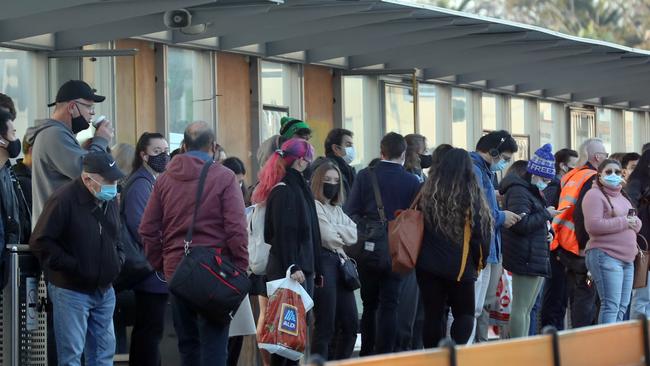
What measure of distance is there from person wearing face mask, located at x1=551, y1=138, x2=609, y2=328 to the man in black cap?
528 cm

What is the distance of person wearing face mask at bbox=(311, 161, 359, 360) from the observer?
984cm

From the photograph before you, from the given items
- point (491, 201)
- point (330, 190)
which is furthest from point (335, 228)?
point (491, 201)

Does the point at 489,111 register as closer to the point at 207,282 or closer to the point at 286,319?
the point at 286,319

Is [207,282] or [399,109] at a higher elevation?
[399,109]

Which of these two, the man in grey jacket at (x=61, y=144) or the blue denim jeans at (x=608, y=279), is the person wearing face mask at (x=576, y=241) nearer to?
the blue denim jeans at (x=608, y=279)

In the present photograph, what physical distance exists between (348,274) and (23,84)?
15.8 ft

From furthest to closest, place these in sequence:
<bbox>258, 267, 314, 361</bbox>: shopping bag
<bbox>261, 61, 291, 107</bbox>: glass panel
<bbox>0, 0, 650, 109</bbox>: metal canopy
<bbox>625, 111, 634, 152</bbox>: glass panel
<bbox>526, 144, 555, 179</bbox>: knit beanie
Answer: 1. <bbox>625, 111, 634, 152</bbox>: glass panel
2. <bbox>261, 61, 291, 107</bbox>: glass panel
3. <bbox>0, 0, 650, 109</bbox>: metal canopy
4. <bbox>526, 144, 555, 179</bbox>: knit beanie
5. <bbox>258, 267, 314, 361</bbox>: shopping bag

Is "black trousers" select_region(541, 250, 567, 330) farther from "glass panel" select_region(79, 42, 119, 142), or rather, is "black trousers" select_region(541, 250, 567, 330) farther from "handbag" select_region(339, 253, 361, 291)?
"glass panel" select_region(79, 42, 119, 142)

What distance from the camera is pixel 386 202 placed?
35.3 feet

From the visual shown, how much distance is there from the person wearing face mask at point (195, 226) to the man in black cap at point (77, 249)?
30 cm

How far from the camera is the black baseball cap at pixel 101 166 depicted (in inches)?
332

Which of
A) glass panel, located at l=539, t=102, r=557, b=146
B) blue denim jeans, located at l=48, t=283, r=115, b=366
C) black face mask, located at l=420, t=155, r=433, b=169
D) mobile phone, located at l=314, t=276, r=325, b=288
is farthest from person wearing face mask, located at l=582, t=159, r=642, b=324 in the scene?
glass panel, located at l=539, t=102, r=557, b=146

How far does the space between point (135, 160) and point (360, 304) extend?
328cm

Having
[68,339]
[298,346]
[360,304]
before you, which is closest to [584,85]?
[360,304]
